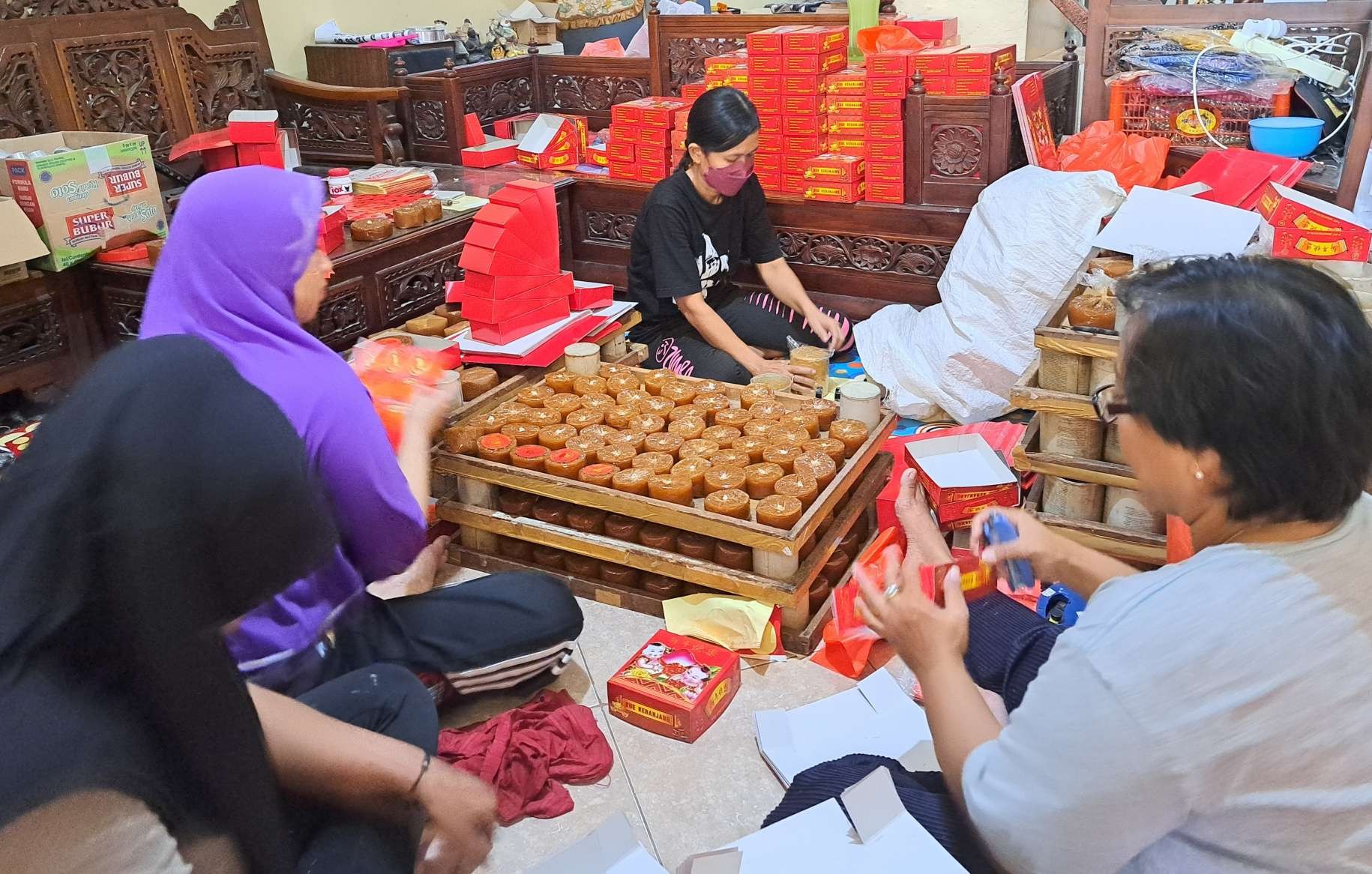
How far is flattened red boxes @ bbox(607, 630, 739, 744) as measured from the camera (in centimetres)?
199

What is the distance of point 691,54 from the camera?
446 centimetres

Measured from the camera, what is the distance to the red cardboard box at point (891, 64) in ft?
11.6

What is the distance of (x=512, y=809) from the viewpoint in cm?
185

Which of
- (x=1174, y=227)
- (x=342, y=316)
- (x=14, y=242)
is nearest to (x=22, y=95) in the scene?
(x=14, y=242)

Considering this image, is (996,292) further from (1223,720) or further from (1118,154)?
(1223,720)

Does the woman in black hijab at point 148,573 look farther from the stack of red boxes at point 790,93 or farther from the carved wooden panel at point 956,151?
the stack of red boxes at point 790,93

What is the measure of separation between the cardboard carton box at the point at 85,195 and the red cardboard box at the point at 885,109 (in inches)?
93.2

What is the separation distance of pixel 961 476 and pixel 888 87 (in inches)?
69.5

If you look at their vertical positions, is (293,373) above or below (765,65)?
below

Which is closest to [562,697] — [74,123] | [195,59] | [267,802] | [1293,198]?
[267,802]

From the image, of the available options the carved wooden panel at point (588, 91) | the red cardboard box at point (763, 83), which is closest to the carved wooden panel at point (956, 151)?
the red cardboard box at point (763, 83)

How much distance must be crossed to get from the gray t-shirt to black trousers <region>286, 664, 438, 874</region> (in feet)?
2.67

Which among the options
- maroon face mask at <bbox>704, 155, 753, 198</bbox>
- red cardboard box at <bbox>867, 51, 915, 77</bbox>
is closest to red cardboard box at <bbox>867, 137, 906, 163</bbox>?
red cardboard box at <bbox>867, 51, 915, 77</bbox>

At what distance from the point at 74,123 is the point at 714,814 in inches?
135
